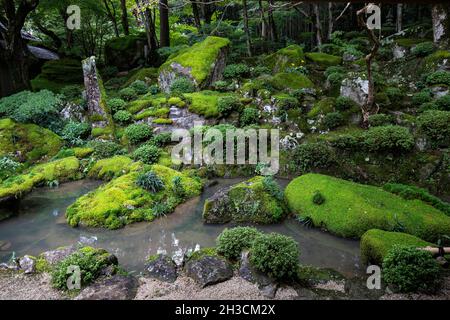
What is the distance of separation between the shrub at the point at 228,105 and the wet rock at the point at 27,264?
9.27 meters

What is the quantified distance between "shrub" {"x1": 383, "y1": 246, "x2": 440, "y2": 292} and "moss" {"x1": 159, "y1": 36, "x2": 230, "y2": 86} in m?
12.8

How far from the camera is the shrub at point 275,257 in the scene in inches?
223

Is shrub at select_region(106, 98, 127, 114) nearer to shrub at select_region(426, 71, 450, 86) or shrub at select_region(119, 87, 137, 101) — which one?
shrub at select_region(119, 87, 137, 101)

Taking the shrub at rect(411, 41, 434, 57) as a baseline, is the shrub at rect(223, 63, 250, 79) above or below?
below

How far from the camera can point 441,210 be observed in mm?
7965

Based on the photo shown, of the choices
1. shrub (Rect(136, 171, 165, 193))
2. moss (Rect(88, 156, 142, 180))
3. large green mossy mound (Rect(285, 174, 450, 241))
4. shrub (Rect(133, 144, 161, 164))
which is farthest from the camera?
shrub (Rect(133, 144, 161, 164))

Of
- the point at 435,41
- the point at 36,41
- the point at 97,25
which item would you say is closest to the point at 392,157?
the point at 435,41

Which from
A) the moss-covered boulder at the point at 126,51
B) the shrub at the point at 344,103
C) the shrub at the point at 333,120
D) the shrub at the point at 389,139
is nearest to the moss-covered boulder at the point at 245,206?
the shrub at the point at 389,139

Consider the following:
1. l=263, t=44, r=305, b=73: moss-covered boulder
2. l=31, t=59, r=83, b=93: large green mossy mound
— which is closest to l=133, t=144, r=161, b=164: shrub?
l=263, t=44, r=305, b=73: moss-covered boulder

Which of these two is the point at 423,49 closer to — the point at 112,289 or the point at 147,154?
the point at 147,154

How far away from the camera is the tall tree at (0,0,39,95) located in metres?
14.6

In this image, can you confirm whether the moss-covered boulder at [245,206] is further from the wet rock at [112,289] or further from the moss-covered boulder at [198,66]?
the moss-covered boulder at [198,66]

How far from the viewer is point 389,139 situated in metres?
10.2

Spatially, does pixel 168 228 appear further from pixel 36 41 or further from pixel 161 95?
pixel 36 41
